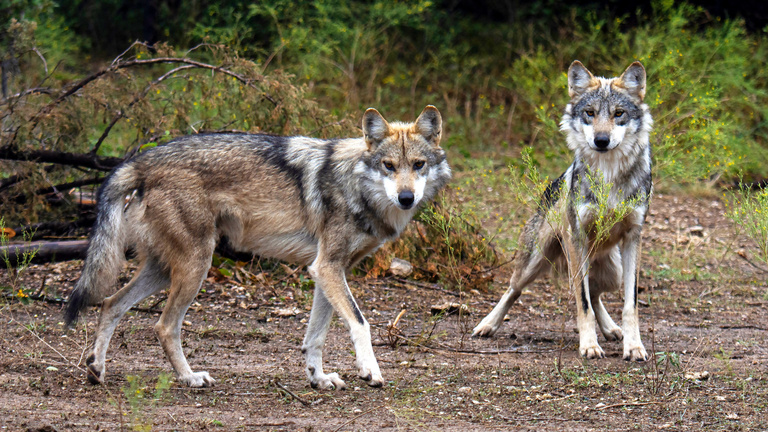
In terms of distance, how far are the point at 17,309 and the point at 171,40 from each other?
390 inches

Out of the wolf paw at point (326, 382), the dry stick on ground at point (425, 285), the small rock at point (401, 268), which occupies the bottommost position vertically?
the dry stick on ground at point (425, 285)

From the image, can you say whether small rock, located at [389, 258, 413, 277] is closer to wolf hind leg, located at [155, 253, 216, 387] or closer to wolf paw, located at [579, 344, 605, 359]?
wolf paw, located at [579, 344, 605, 359]

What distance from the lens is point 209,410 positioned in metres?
4.32

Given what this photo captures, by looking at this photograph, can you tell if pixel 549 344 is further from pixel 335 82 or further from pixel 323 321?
pixel 335 82

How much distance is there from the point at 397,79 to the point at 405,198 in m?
9.48

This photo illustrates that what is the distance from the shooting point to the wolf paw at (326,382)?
191 inches

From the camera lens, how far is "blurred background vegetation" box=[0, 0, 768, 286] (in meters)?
7.41

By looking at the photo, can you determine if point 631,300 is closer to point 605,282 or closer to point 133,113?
point 605,282

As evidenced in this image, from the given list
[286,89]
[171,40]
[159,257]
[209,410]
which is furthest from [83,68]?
[209,410]

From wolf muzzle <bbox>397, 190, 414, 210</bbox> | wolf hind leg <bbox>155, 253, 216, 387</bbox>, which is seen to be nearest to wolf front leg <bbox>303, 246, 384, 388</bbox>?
wolf muzzle <bbox>397, 190, 414, 210</bbox>

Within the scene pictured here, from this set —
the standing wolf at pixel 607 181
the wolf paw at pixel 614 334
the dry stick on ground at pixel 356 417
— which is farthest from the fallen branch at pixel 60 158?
the wolf paw at pixel 614 334

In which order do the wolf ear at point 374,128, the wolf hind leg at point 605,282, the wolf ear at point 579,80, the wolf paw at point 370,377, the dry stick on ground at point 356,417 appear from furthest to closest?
the wolf hind leg at point 605,282
the wolf ear at point 579,80
the wolf ear at point 374,128
the wolf paw at point 370,377
the dry stick on ground at point 356,417

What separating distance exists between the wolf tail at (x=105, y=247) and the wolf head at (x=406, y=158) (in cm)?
160

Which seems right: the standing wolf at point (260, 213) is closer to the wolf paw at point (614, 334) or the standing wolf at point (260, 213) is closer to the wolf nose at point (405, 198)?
the wolf nose at point (405, 198)
